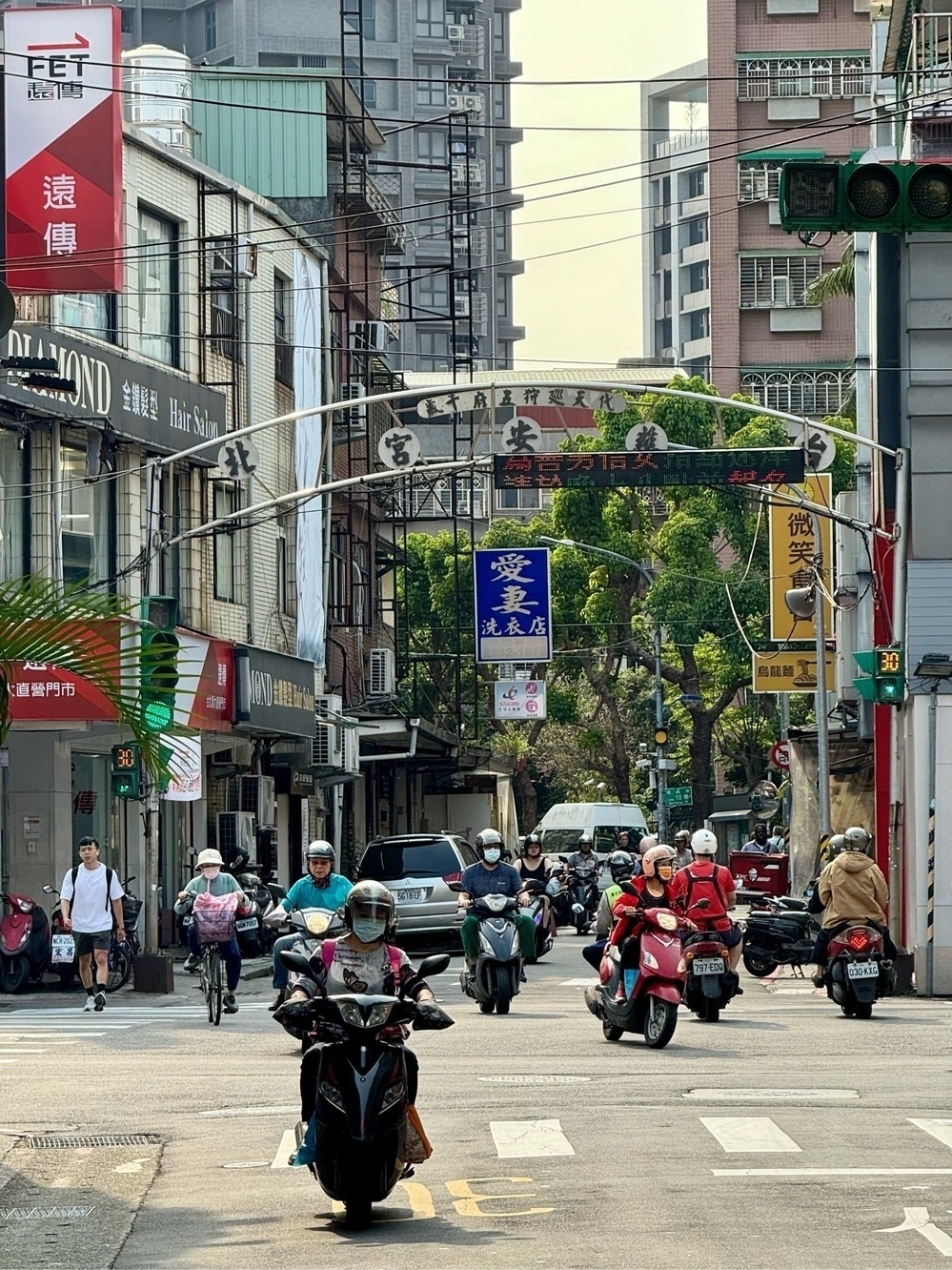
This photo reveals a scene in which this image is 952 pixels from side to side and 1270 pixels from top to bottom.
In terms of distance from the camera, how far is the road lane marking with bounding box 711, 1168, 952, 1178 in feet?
38.0

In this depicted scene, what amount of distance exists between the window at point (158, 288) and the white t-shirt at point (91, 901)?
14.0 metres

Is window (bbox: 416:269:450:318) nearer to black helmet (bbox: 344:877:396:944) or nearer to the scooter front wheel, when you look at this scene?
the scooter front wheel

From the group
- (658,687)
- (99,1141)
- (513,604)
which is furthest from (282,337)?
(99,1141)

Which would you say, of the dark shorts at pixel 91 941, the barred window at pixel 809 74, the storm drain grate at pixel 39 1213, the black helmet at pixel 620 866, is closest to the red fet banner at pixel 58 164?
the dark shorts at pixel 91 941

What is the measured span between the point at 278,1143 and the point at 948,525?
17565 mm

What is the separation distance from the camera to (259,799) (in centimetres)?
4391

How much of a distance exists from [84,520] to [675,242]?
99.5 meters

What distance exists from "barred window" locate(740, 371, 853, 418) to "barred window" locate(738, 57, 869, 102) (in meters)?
10.3

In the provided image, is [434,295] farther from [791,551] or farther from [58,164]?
[58,164]

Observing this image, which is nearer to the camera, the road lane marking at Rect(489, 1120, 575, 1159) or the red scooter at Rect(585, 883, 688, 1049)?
the road lane marking at Rect(489, 1120, 575, 1159)

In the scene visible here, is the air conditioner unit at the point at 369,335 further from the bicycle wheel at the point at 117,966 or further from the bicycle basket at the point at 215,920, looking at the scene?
the bicycle basket at the point at 215,920

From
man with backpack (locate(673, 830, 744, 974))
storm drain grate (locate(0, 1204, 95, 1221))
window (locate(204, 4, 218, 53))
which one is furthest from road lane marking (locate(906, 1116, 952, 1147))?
window (locate(204, 4, 218, 53))

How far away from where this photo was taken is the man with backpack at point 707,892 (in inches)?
849

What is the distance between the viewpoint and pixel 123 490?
35.3 meters
